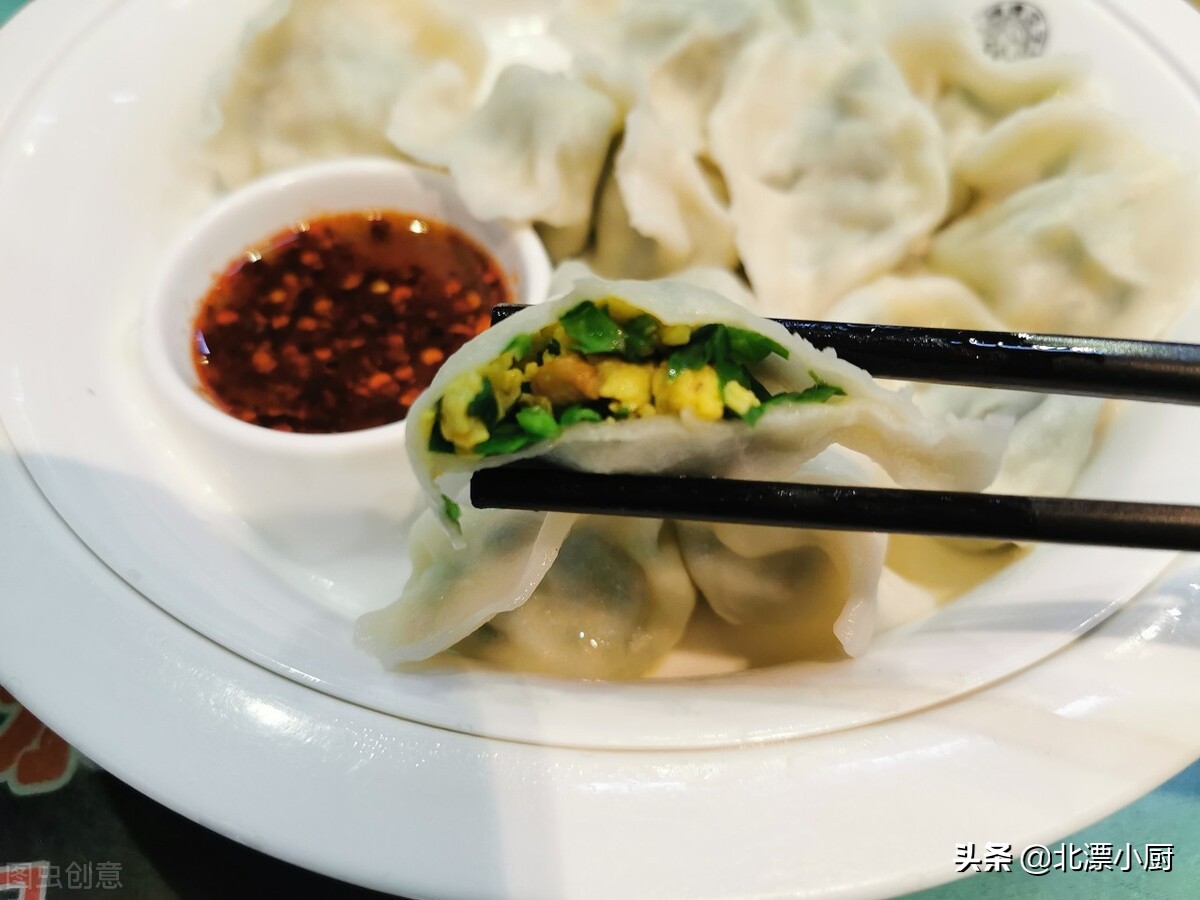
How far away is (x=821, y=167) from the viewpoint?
208 centimetres

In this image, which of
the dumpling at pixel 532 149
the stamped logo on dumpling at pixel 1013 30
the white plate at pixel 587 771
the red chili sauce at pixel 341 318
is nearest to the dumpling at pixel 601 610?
the white plate at pixel 587 771

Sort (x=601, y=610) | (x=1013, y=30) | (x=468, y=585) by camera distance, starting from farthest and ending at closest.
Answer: (x=1013, y=30)
(x=601, y=610)
(x=468, y=585)

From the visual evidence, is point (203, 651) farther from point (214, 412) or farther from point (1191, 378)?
point (1191, 378)

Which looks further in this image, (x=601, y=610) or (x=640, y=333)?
(x=601, y=610)

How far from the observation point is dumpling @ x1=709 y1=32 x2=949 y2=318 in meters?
1.99

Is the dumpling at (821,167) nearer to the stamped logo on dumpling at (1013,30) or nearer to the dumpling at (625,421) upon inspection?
the stamped logo on dumpling at (1013,30)

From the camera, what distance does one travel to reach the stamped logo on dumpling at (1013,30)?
213cm

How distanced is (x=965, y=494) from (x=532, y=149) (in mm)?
1424

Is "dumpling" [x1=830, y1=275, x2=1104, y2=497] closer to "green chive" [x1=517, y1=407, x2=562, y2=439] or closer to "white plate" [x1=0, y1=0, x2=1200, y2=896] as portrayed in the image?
"white plate" [x1=0, y1=0, x2=1200, y2=896]

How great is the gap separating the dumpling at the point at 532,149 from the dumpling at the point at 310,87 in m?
0.17

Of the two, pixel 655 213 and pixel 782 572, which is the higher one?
pixel 655 213

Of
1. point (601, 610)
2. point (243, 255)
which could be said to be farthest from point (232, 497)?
point (601, 610)

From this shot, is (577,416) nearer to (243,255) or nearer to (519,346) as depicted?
(519,346)

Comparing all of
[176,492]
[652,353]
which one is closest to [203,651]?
[176,492]
